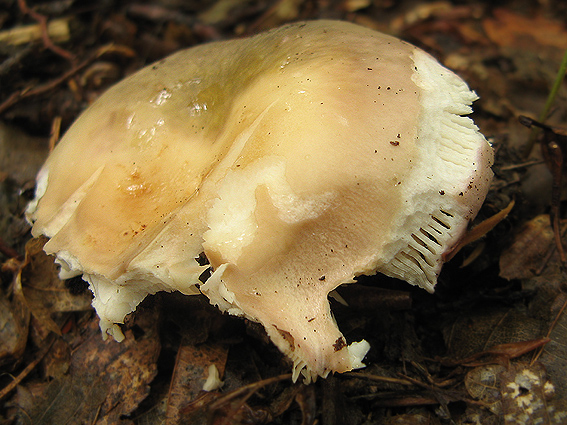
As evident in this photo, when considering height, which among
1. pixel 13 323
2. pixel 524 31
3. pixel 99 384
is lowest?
pixel 99 384

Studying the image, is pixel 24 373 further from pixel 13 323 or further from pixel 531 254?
pixel 531 254

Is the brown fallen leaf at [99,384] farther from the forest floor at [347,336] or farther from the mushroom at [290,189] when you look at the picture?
the mushroom at [290,189]

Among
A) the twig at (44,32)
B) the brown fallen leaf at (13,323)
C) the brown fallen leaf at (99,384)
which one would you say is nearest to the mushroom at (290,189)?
the brown fallen leaf at (99,384)

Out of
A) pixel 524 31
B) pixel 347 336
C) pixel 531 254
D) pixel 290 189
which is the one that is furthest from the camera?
pixel 524 31

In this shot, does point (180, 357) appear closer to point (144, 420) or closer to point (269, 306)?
point (144, 420)

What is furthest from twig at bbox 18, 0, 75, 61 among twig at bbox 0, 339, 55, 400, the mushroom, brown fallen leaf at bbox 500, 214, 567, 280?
brown fallen leaf at bbox 500, 214, 567, 280

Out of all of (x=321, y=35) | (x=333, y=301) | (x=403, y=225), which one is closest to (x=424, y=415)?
(x=333, y=301)

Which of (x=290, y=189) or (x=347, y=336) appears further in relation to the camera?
(x=347, y=336)

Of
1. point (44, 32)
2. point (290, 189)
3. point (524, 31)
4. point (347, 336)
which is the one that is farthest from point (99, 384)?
point (524, 31)
